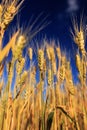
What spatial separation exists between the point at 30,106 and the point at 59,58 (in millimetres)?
669

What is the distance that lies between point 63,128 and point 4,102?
1.19m

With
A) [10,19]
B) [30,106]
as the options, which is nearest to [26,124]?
[30,106]

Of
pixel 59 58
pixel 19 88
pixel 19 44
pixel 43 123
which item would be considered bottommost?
pixel 43 123

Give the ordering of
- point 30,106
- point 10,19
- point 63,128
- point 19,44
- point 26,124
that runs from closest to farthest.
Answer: point 10,19, point 19,44, point 26,124, point 63,128, point 30,106

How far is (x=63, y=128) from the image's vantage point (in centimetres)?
280

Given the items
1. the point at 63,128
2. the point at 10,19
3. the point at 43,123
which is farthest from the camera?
the point at 63,128

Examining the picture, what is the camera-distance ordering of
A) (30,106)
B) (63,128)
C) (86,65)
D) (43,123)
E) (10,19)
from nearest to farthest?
(10,19) < (43,123) < (86,65) < (63,128) < (30,106)

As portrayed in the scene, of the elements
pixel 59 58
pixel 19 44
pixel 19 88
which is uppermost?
pixel 59 58

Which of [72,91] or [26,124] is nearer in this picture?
[72,91]

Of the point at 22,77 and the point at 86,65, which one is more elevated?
the point at 86,65

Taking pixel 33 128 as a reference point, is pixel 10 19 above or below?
above

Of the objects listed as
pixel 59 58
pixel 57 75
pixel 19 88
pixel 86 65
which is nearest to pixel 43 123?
pixel 19 88

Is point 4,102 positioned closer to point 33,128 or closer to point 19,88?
point 19,88

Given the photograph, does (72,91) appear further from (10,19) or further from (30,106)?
(10,19)
